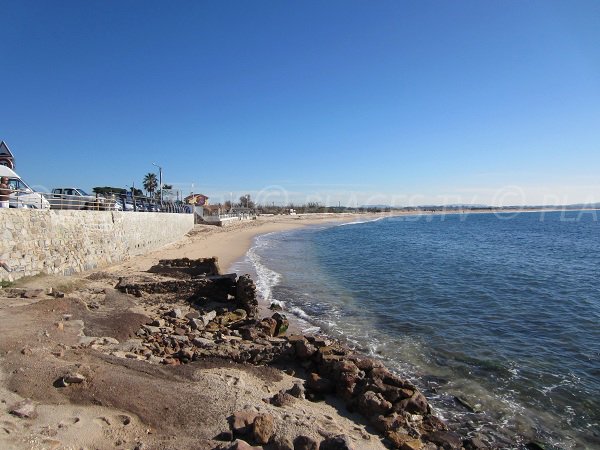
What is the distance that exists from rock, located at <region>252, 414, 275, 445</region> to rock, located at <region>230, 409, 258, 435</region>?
134 millimetres

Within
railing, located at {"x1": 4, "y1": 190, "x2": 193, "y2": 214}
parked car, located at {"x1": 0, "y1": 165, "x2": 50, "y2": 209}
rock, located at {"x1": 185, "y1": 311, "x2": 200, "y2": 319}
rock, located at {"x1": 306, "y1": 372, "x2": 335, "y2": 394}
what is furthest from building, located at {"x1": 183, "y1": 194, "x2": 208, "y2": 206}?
rock, located at {"x1": 306, "y1": 372, "x2": 335, "y2": 394}

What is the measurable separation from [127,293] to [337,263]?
17.7 meters

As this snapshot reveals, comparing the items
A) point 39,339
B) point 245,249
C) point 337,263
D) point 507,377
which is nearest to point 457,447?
point 507,377

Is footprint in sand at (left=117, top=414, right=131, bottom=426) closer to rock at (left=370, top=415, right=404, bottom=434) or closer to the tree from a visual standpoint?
rock at (left=370, top=415, right=404, bottom=434)

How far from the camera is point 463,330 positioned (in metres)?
13.0

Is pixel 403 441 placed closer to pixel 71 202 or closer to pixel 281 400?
pixel 281 400

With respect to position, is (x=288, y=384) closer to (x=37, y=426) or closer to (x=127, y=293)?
(x=37, y=426)

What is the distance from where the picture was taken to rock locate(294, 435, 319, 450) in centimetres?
504

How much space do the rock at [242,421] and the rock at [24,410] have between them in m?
2.56

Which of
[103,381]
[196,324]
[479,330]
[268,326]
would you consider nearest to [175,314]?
[196,324]

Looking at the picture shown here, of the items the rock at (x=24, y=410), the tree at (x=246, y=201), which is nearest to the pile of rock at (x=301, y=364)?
the rock at (x=24, y=410)

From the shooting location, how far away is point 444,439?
6.75m

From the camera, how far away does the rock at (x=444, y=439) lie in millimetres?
6613

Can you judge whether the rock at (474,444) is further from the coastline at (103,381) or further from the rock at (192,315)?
the rock at (192,315)
